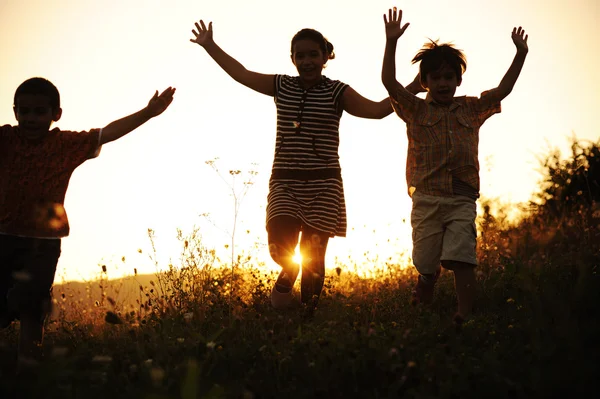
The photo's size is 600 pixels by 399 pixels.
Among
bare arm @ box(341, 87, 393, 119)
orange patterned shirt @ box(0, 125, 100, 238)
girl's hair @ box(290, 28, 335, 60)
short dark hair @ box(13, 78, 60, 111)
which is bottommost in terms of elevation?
orange patterned shirt @ box(0, 125, 100, 238)

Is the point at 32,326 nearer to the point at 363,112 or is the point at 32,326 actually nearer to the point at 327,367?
the point at 327,367

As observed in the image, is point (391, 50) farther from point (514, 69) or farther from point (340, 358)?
point (340, 358)

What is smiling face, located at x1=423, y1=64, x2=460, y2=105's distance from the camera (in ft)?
18.0

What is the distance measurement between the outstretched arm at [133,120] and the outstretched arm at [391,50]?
1.78m

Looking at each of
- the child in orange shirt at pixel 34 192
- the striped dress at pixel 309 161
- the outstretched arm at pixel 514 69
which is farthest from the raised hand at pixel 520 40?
the child in orange shirt at pixel 34 192

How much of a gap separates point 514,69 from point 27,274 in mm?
4169

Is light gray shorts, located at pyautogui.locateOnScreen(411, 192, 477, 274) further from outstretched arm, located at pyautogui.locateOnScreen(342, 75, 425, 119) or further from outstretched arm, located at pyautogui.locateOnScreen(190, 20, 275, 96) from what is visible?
outstretched arm, located at pyautogui.locateOnScreen(190, 20, 275, 96)

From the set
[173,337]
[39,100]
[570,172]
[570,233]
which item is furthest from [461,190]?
[570,172]

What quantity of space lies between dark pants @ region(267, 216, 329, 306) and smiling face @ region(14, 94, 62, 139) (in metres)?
1.87

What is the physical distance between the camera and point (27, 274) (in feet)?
14.4

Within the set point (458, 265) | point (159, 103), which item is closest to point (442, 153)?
point (458, 265)

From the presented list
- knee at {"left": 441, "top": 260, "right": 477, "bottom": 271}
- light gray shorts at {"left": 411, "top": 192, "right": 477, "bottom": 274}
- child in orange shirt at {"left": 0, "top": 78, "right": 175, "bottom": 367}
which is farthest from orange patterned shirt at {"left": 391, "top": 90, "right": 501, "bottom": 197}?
child in orange shirt at {"left": 0, "top": 78, "right": 175, "bottom": 367}

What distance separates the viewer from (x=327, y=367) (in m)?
3.19

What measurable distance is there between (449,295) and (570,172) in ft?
23.8
